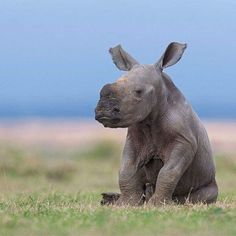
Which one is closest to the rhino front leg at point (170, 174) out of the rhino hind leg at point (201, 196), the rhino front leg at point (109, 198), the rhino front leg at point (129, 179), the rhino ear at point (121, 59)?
the rhino front leg at point (129, 179)

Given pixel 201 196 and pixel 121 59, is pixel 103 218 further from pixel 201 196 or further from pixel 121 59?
pixel 121 59

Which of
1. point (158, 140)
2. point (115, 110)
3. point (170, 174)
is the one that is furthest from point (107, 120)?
point (170, 174)

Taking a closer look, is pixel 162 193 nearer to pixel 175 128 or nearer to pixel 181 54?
pixel 175 128

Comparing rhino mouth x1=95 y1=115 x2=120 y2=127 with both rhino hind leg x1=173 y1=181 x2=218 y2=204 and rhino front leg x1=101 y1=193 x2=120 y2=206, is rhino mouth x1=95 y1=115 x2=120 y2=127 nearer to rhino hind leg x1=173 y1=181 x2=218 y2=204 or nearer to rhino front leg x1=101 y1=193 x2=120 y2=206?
rhino front leg x1=101 y1=193 x2=120 y2=206

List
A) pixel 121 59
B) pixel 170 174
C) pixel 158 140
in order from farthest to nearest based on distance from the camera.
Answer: pixel 121 59, pixel 158 140, pixel 170 174

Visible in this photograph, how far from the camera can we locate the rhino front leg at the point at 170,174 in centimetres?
1123

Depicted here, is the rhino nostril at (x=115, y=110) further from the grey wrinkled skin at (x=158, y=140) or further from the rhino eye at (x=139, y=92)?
the rhino eye at (x=139, y=92)

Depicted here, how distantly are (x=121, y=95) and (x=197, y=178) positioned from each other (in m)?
1.65

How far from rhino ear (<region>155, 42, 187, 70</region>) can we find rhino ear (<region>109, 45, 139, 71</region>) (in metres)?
0.32

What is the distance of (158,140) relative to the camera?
1140 cm

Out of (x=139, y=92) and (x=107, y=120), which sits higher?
(x=139, y=92)

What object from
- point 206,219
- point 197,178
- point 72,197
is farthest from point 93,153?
point 206,219

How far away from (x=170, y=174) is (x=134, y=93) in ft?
3.27

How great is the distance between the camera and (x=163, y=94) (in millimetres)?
11367
